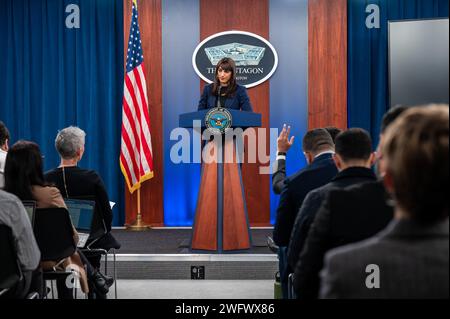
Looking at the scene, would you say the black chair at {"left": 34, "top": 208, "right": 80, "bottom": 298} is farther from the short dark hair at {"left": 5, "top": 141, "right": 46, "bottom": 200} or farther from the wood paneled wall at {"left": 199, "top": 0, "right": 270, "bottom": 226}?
the wood paneled wall at {"left": 199, "top": 0, "right": 270, "bottom": 226}

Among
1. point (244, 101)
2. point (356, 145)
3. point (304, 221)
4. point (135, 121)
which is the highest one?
point (244, 101)

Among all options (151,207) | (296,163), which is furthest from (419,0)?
(151,207)

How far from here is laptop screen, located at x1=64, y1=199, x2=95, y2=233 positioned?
3.32 meters

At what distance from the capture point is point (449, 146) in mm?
952

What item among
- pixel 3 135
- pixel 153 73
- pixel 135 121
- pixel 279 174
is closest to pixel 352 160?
pixel 279 174

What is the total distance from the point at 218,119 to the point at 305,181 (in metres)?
1.69

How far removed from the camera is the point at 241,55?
6988 mm

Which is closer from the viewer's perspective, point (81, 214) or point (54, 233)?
point (54, 233)

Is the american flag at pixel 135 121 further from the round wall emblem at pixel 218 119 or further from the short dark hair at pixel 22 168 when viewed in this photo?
the short dark hair at pixel 22 168

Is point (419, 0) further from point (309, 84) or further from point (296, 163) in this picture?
point (296, 163)

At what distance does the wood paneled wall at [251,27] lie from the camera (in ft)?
23.0

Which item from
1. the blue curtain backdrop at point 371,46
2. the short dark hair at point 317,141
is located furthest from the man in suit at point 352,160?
the blue curtain backdrop at point 371,46

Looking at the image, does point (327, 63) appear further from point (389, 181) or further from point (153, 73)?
point (389, 181)

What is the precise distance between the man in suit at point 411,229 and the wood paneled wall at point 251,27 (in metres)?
5.98
